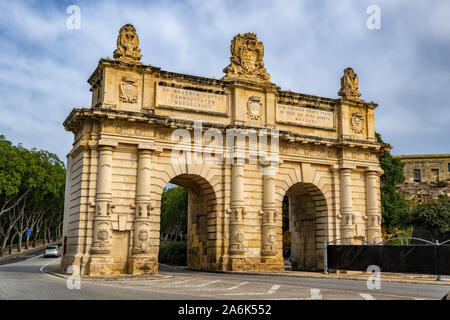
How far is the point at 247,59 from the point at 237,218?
9179 millimetres

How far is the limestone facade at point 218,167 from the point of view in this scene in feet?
71.6

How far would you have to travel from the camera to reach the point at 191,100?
24.5 meters

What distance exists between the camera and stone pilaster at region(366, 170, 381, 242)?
2728cm

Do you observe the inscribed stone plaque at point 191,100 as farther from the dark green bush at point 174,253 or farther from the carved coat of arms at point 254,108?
the dark green bush at point 174,253

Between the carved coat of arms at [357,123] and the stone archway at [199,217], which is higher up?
the carved coat of arms at [357,123]

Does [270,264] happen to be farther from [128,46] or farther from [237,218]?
[128,46]

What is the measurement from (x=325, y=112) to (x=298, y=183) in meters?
4.71

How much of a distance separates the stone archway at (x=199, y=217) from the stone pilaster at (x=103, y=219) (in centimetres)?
463

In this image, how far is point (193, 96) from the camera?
24656mm

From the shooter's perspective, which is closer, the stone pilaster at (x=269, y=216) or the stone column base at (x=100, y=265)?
the stone column base at (x=100, y=265)

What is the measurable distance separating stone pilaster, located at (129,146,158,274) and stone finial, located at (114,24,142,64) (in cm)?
477

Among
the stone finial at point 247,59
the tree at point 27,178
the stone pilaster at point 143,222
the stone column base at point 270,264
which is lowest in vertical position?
the stone column base at point 270,264

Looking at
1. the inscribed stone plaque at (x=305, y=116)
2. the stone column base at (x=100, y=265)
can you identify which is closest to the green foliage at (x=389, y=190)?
the inscribed stone plaque at (x=305, y=116)
